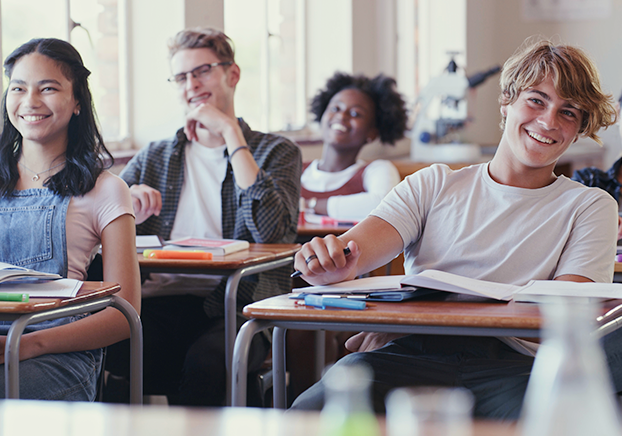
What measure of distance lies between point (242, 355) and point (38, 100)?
88cm

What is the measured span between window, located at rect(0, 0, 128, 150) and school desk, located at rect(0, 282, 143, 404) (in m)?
1.71

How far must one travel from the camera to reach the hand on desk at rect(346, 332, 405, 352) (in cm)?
153

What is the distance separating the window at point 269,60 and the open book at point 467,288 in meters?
3.00

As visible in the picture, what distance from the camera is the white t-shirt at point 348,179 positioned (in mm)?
3145

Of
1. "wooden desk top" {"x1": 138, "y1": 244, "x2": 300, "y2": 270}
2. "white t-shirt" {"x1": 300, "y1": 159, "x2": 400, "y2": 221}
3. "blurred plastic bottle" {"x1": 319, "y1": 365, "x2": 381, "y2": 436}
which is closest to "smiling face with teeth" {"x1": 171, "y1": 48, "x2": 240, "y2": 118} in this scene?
"white t-shirt" {"x1": 300, "y1": 159, "x2": 400, "y2": 221}

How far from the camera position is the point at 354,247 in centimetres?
140

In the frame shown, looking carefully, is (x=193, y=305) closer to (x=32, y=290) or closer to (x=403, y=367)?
(x=32, y=290)

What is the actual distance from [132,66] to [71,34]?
37cm

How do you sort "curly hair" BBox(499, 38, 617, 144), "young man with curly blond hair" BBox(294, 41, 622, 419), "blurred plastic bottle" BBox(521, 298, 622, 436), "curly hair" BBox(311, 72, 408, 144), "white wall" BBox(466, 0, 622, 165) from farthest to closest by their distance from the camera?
"white wall" BBox(466, 0, 622, 165) < "curly hair" BBox(311, 72, 408, 144) < "curly hair" BBox(499, 38, 617, 144) < "young man with curly blond hair" BBox(294, 41, 622, 419) < "blurred plastic bottle" BBox(521, 298, 622, 436)

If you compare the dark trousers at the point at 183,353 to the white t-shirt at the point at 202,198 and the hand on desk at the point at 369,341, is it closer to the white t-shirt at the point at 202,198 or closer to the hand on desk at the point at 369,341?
the white t-shirt at the point at 202,198

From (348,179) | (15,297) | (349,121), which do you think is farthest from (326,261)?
(349,121)

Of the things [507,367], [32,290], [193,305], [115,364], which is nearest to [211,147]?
[193,305]

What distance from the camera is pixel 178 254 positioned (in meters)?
2.00

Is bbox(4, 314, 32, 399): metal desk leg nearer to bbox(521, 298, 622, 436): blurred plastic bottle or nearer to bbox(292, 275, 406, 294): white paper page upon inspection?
bbox(292, 275, 406, 294): white paper page
